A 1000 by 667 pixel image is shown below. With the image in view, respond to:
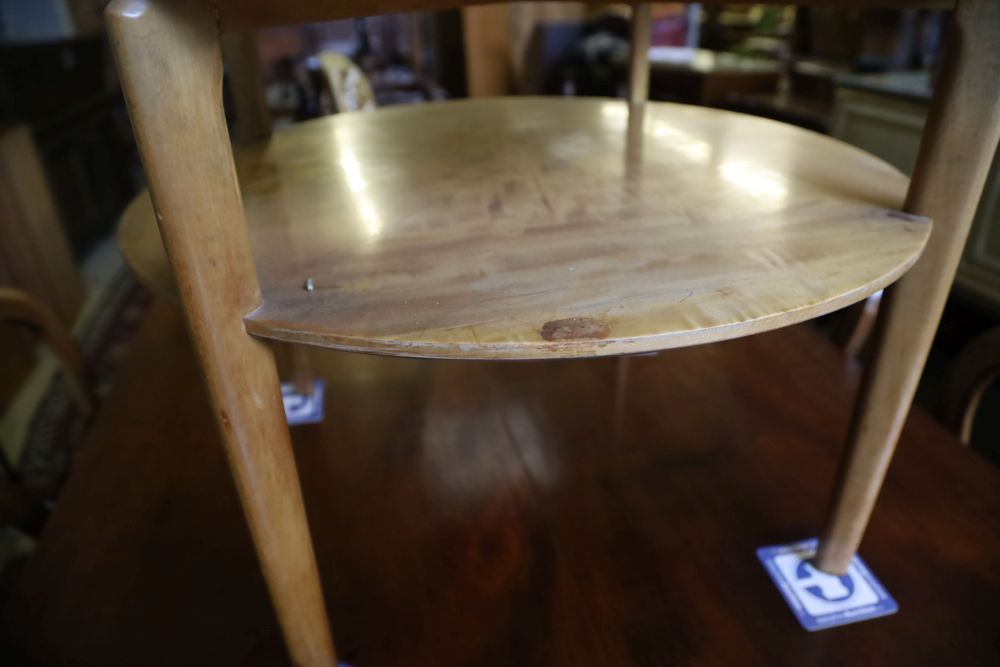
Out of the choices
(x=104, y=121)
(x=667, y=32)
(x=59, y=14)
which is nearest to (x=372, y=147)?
(x=104, y=121)

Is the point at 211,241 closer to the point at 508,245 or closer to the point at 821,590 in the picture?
the point at 508,245

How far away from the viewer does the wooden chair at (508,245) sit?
305mm

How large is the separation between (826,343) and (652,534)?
47 centimetres

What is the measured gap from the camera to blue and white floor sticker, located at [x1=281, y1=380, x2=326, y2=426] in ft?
2.72

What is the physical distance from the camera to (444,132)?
2.45ft

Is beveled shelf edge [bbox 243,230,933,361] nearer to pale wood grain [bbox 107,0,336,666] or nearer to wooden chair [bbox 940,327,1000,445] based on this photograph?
pale wood grain [bbox 107,0,336,666]

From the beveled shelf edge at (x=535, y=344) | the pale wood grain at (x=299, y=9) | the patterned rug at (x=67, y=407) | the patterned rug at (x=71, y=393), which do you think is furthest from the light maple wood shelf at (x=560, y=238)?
the patterned rug at (x=71, y=393)

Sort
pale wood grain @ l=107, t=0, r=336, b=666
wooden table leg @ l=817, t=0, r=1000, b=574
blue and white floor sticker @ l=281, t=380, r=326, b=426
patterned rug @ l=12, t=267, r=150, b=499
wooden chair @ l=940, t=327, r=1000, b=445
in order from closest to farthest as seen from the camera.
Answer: pale wood grain @ l=107, t=0, r=336, b=666, wooden table leg @ l=817, t=0, r=1000, b=574, wooden chair @ l=940, t=327, r=1000, b=445, blue and white floor sticker @ l=281, t=380, r=326, b=426, patterned rug @ l=12, t=267, r=150, b=499

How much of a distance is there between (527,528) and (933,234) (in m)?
0.43

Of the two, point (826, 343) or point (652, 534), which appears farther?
point (826, 343)

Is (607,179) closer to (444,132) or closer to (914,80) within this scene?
(444,132)

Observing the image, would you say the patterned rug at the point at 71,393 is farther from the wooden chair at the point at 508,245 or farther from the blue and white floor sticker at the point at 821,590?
the blue and white floor sticker at the point at 821,590

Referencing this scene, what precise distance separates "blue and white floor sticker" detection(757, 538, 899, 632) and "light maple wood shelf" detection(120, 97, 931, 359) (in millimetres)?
323

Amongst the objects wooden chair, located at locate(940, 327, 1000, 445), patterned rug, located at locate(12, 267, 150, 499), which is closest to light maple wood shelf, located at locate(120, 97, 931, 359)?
wooden chair, located at locate(940, 327, 1000, 445)
